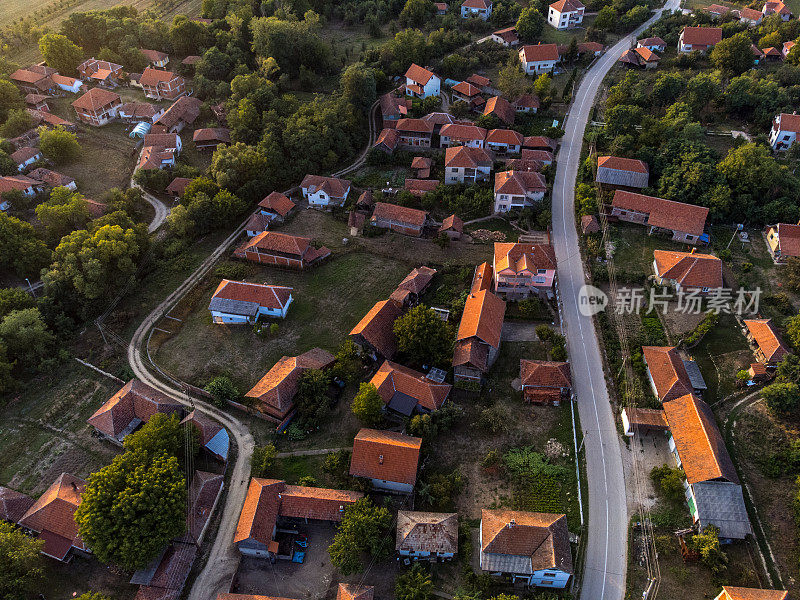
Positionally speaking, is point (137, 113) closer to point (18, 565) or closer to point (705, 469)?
point (18, 565)

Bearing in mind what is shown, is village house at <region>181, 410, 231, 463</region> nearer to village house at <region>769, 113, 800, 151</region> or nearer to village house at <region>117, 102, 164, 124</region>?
village house at <region>117, 102, 164, 124</region>

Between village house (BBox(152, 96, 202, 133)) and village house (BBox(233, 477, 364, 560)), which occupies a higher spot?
village house (BBox(152, 96, 202, 133))

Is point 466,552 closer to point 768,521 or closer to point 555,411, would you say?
point 555,411

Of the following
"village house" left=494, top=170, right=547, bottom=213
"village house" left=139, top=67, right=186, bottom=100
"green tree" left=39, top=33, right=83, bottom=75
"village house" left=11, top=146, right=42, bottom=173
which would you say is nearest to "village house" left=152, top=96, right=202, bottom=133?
"village house" left=139, top=67, right=186, bottom=100

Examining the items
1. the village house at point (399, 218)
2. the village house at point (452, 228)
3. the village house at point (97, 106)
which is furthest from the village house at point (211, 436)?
the village house at point (97, 106)

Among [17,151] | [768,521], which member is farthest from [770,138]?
[17,151]

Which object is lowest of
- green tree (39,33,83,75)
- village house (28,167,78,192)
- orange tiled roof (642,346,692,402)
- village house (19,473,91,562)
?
village house (19,473,91,562)

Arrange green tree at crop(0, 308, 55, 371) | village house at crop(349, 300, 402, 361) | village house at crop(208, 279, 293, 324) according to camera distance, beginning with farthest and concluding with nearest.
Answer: village house at crop(208, 279, 293, 324) < village house at crop(349, 300, 402, 361) < green tree at crop(0, 308, 55, 371)

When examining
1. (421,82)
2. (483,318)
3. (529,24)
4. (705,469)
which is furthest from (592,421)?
(529,24)
